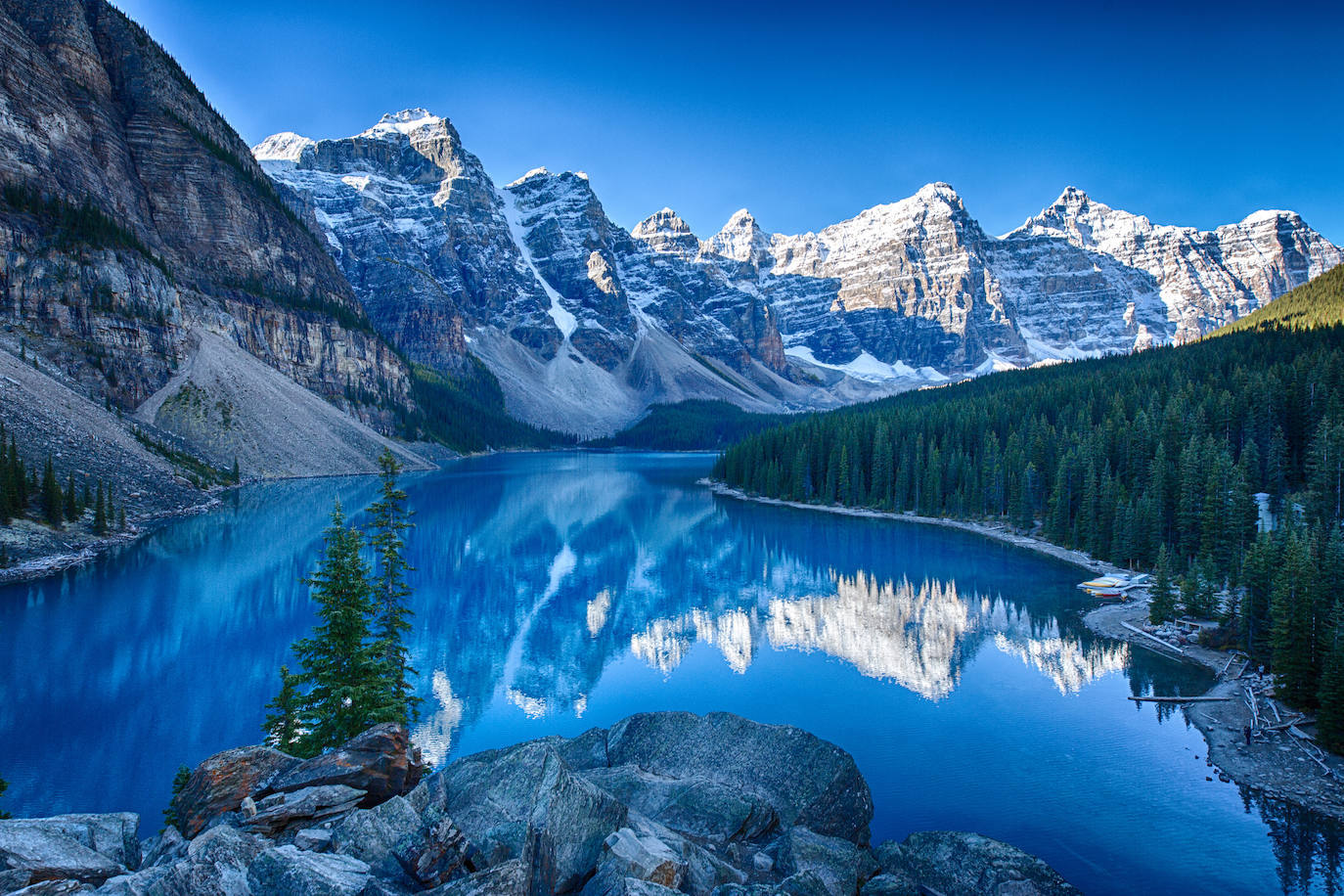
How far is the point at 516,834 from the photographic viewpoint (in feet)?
30.0

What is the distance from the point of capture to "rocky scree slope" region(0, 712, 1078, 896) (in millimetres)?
7738

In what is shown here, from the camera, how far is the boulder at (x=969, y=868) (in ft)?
37.1

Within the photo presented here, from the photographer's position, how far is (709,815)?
12.2 meters

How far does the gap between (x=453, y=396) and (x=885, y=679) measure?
170 metres

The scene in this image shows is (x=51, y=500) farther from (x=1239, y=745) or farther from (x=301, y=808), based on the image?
(x=1239, y=745)

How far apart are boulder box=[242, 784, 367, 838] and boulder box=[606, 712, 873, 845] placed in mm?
6464

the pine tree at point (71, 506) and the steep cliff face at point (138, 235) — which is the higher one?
the steep cliff face at point (138, 235)

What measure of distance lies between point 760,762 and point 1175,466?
161 ft

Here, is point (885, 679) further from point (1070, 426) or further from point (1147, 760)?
point (1070, 426)

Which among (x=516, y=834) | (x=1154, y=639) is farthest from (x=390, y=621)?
(x=1154, y=639)

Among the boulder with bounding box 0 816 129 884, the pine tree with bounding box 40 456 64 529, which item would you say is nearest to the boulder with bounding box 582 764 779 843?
the boulder with bounding box 0 816 129 884

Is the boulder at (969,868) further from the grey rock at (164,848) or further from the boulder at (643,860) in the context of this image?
the grey rock at (164,848)

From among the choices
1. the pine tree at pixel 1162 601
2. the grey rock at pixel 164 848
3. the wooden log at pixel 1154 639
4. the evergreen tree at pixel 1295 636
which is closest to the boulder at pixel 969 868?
the grey rock at pixel 164 848

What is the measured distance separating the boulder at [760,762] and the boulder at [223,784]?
22.7 ft
